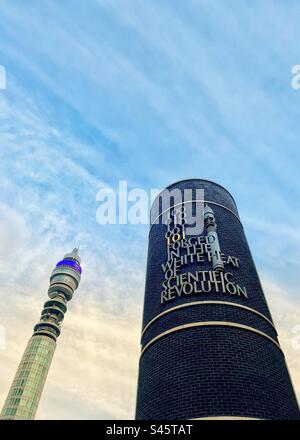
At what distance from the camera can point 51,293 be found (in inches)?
4355

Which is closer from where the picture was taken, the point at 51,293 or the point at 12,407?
the point at 12,407

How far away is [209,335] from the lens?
1666cm

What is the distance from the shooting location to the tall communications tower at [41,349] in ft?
291

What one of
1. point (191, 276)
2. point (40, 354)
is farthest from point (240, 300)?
point (40, 354)

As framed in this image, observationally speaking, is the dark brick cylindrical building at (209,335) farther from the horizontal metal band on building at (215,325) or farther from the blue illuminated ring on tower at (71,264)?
the blue illuminated ring on tower at (71,264)

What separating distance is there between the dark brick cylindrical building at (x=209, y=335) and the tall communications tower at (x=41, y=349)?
3374 inches

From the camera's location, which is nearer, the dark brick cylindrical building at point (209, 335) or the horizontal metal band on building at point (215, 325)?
the dark brick cylindrical building at point (209, 335)

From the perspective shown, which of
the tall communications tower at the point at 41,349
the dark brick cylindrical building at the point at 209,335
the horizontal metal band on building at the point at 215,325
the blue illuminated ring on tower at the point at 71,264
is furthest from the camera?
the blue illuminated ring on tower at the point at 71,264

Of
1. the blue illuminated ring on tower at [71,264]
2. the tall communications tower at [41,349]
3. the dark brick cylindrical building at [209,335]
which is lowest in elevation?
the dark brick cylindrical building at [209,335]

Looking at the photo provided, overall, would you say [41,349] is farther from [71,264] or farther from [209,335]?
[209,335]

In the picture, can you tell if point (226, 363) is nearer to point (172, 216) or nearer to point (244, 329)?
point (244, 329)

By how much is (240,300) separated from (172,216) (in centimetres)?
882

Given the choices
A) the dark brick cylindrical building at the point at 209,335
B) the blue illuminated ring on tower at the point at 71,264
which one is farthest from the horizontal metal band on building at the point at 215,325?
the blue illuminated ring on tower at the point at 71,264

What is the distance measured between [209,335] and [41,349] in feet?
303
